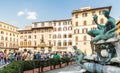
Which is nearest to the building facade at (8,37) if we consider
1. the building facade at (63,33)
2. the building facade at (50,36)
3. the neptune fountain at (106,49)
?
the building facade at (63,33)

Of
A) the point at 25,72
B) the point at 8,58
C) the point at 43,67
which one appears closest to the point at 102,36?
the point at 25,72

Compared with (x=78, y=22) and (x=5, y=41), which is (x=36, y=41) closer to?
(x=5, y=41)

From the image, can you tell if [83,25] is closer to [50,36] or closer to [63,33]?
[63,33]

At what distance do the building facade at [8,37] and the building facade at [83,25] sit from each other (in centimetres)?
2743

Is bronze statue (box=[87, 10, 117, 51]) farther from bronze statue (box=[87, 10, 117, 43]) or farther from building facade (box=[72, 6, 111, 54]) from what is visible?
building facade (box=[72, 6, 111, 54])

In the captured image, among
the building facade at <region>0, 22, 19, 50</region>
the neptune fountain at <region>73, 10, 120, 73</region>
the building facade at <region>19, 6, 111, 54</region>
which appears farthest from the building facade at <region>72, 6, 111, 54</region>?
the neptune fountain at <region>73, 10, 120, 73</region>

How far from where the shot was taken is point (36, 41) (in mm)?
72750

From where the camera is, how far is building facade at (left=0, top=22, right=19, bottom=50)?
74438mm

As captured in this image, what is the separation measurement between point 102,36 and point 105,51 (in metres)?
0.69

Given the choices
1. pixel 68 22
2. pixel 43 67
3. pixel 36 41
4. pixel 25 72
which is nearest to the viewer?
pixel 25 72

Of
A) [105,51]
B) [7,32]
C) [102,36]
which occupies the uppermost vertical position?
[7,32]

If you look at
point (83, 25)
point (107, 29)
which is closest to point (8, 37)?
point (83, 25)

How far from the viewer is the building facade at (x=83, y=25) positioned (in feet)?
186

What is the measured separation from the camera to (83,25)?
5816cm
